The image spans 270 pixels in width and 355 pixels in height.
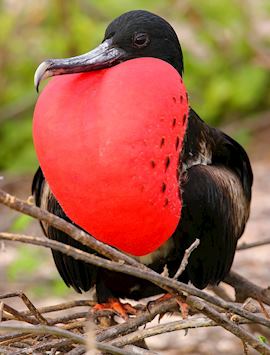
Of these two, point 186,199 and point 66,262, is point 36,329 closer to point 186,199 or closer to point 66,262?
point 186,199

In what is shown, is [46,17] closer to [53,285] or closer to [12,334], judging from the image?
[53,285]

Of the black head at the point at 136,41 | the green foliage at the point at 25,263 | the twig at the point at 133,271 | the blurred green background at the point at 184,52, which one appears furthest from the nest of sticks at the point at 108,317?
the blurred green background at the point at 184,52

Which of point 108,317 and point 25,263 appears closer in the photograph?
point 108,317

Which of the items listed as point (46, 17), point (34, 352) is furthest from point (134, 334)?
point (46, 17)

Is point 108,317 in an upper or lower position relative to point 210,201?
lower

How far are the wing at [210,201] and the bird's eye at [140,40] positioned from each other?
0.76 ft

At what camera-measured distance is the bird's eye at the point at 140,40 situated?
7.98 ft

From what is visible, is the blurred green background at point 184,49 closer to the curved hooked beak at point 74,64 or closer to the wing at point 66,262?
the wing at point 66,262

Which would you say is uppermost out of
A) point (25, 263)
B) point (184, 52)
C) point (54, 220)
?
point (184, 52)

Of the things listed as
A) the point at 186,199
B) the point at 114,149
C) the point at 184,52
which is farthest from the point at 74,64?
the point at 184,52

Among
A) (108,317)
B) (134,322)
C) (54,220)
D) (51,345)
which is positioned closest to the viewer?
(54,220)

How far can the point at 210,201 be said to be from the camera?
2510mm

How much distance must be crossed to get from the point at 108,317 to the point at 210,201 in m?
0.39

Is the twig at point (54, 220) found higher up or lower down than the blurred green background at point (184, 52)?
lower down
